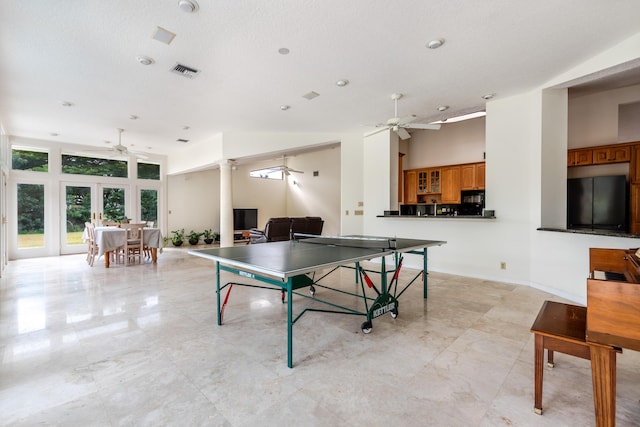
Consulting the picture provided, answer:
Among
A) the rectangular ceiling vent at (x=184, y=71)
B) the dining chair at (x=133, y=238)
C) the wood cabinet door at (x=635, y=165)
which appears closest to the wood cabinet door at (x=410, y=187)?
the wood cabinet door at (x=635, y=165)

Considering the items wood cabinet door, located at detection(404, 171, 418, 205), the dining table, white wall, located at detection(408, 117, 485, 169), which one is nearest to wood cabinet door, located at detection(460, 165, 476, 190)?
white wall, located at detection(408, 117, 485, 169)

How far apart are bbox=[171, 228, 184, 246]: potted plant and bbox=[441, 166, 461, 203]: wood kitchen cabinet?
7.96 meters

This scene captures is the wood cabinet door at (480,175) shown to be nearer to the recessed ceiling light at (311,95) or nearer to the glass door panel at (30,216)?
the recessed ceiling light at (311,95)

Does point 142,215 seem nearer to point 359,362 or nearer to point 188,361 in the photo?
point 188,361

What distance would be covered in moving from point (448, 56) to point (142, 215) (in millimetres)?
9249

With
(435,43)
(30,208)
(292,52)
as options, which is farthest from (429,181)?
(30,208)

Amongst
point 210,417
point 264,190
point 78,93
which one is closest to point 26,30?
point 78,93

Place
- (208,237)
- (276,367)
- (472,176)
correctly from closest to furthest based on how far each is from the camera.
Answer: (276,367), (472,176), (208,237)

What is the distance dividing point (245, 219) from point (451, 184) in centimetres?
720

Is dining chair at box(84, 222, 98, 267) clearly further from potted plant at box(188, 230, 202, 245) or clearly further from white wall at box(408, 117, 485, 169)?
white wall at box(408, 117, 485, 169)

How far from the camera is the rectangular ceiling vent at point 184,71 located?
3.44 meters

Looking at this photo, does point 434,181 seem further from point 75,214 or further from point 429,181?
point 75,214

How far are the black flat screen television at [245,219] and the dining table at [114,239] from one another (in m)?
Answer: 4.21

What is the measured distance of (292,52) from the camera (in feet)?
10.2
